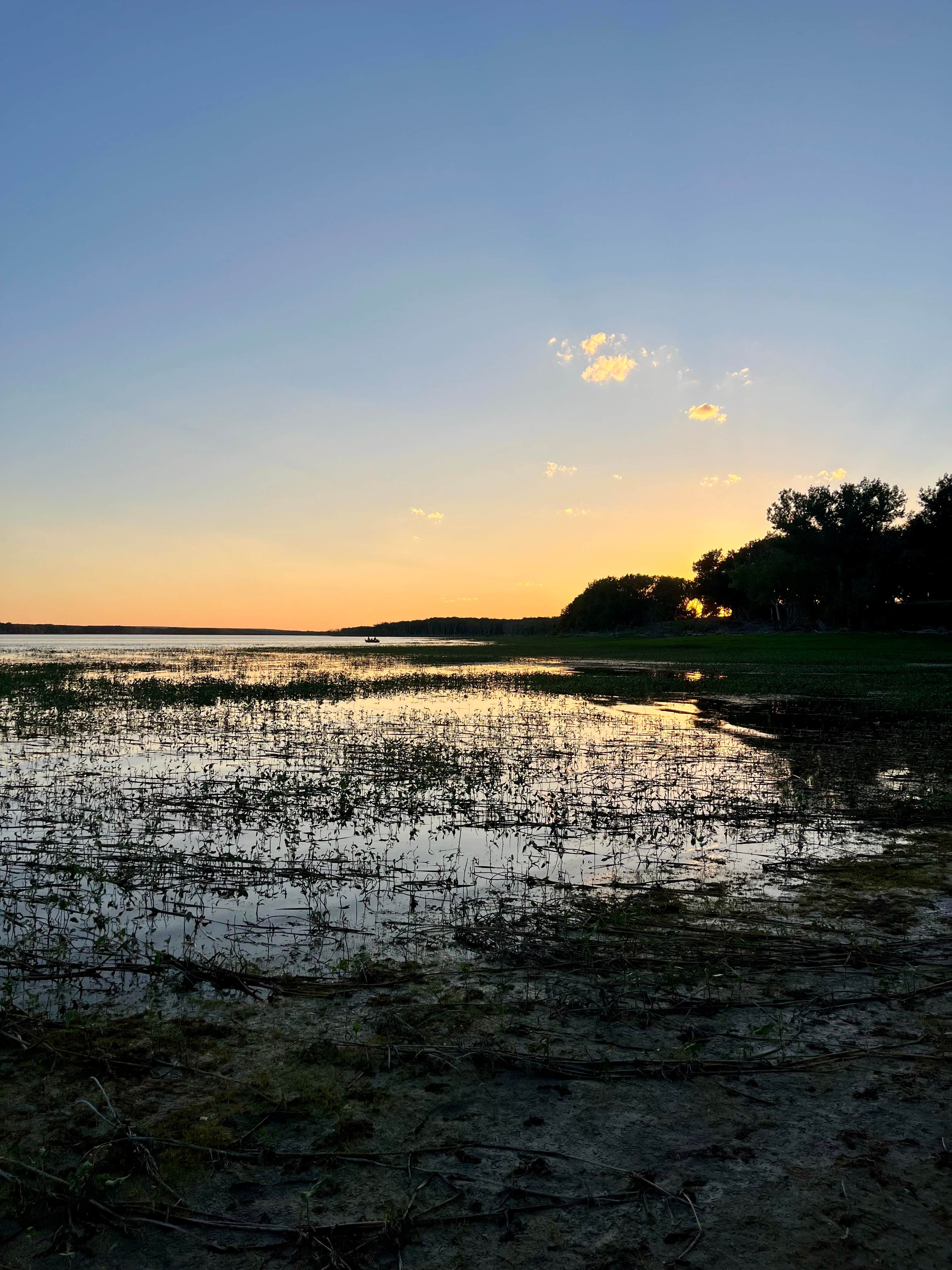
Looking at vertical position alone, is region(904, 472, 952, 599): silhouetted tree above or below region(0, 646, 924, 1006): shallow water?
above

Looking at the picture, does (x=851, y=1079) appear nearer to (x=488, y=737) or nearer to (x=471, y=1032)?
(x=471, y=1032)

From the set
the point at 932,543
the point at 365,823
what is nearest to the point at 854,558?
the point at 932,543

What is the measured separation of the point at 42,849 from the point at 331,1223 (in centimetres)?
830

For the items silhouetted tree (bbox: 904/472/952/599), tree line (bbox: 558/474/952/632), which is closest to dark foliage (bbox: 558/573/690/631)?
tree line (bbox: 558/474/952/632)

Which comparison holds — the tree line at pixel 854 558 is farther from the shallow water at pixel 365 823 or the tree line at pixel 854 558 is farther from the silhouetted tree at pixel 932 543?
the shallow water at pixel 365 823

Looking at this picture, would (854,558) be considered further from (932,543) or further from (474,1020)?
(474,1020)

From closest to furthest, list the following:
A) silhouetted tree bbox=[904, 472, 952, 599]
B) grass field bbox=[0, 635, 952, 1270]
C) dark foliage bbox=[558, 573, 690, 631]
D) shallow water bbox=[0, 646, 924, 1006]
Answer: grass field bbox=[0, 635, 952, 1270], shallow water bbox=[0, 646, 924, 1006], silhouetted tree bbox=[904, 472, 952, 599], dark foliage bbox=[558, 573, 690, 631]

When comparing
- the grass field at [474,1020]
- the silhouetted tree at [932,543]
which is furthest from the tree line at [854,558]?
the grass field at [474,1020]

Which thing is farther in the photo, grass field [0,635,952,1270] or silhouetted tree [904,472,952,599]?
silhouetted tree [904,472,952,599]

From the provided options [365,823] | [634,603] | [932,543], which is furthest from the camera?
[634,603]

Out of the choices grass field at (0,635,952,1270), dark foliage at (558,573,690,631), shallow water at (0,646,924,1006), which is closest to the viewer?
grass field at (0,635,952,1270)

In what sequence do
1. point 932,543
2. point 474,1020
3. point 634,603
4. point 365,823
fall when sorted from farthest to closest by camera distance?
point 634,603 < point 932,543 < point 365,823 < point 474,1020

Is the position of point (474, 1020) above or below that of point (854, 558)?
below

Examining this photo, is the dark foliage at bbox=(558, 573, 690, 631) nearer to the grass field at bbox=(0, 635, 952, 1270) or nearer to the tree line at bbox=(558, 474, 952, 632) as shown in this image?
the tree line at bbox=(558, 474, 952, 632)
